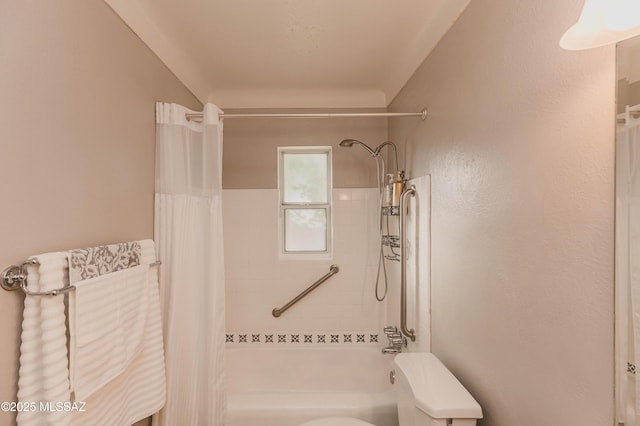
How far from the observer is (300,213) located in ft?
9.04

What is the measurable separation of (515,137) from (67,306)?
150 centimetres

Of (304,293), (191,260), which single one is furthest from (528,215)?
(304,293)

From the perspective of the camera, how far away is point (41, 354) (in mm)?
858

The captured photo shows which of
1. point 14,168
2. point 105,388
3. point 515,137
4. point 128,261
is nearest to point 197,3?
point 14,168

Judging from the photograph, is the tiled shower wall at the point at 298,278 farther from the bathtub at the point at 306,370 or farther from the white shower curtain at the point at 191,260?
the white shower curtain at the point at 191,260

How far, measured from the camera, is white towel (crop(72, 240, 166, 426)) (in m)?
1.08

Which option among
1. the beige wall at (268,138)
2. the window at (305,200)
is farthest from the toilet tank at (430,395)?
the beige wall at (268,138)

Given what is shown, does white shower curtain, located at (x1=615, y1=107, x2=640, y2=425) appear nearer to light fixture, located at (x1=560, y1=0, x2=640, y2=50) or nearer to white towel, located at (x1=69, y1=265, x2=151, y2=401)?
light fixture, located at (x1=560, y1=0, x2=640, y2=50)

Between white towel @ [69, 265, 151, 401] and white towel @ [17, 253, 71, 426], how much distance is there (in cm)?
6

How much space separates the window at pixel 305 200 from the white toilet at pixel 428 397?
4.67ft

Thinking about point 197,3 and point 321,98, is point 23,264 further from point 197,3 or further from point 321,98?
point 321,98

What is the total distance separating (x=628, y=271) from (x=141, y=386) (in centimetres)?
166

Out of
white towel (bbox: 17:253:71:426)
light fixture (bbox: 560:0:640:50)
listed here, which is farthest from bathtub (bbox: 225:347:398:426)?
light fixture (bbox: 560:0:640:50)

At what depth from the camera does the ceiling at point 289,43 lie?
1470 mm
